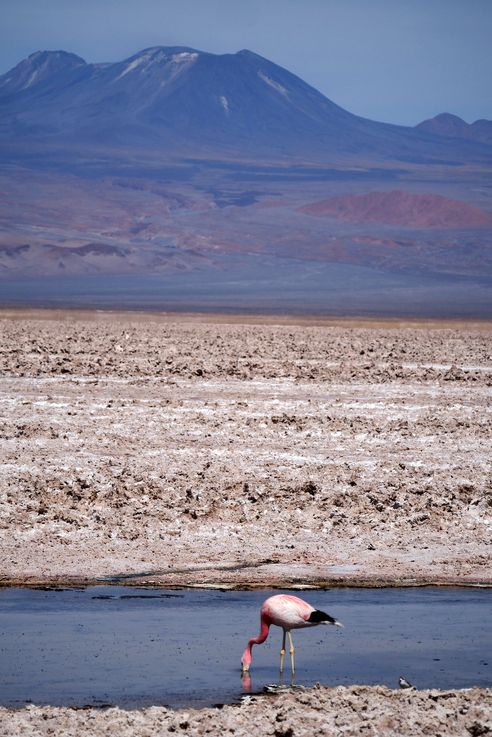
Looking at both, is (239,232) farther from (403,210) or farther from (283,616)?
(283,616)

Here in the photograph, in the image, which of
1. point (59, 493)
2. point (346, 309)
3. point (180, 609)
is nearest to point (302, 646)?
point (180, 609)

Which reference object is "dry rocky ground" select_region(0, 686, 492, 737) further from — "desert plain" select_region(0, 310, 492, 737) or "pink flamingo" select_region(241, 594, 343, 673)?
"pink flamingo" select_region(241, 594, 343, 673)

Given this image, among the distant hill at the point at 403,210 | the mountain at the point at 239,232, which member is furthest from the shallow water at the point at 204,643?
the distant hill at the point at 403,210

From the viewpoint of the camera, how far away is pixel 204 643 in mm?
9117

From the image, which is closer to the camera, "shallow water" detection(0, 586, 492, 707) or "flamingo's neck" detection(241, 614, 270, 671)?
"shallow water" detection(0, 586, 492, 707)

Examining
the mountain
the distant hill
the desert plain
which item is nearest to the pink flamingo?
the desert plain

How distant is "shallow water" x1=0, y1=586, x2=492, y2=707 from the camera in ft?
26.8

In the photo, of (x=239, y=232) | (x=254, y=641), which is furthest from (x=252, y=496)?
(x=239, y=232)

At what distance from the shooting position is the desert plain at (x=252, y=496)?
7.53 m

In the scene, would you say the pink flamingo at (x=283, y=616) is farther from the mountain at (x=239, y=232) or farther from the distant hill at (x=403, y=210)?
the distant hill at (x=403, y=210)

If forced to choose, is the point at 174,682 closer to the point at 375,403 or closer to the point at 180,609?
the point at 180,609

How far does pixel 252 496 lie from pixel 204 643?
4.16 meters

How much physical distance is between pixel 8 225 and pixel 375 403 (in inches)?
5045

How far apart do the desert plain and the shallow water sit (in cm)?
41
